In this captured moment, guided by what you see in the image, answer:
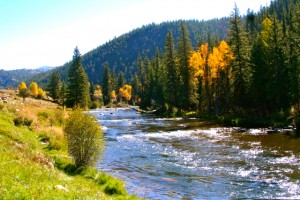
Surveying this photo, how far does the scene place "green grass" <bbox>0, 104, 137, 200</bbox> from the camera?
30.6ft

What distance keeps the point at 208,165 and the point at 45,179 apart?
1327 cm

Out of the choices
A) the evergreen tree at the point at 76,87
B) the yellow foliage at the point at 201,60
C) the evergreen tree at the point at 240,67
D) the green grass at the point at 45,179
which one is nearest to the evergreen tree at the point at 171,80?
the yellow foliage at the point at 201,60

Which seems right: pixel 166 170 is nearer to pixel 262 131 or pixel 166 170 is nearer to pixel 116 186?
pixel 116 186

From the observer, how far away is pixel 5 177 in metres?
10.1

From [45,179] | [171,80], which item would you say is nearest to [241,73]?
[171,80]

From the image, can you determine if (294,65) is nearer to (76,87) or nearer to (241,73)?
(241,73)

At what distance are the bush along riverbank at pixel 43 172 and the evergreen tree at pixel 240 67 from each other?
32.1m

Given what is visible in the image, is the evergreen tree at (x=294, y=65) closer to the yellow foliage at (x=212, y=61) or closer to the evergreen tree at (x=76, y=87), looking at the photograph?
the yellow foliage at (x=212, y=61)

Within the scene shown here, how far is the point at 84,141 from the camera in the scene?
61.8 ft

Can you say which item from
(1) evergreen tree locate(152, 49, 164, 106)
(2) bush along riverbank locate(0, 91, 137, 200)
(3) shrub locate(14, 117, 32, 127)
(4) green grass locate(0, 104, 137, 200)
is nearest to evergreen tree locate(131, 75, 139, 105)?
(1) evergreen tree locate(152, 49, 164, 106)

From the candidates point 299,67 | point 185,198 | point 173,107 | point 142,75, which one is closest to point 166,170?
point 185,198

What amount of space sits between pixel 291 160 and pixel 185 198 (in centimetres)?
1058

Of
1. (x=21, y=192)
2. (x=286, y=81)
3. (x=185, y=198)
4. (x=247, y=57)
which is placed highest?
(x=247, y=57)

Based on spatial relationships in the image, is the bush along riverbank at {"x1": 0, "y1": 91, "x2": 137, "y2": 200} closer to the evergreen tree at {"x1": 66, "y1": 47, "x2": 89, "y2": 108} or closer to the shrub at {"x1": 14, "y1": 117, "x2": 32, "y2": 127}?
the shrub at {"x1": 14, "y1": 117, "x2": 32, "y2": 127}
